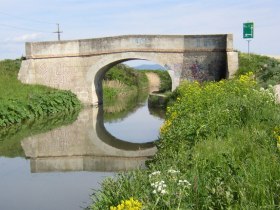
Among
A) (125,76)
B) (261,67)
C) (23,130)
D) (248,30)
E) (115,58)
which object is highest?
(248,30)

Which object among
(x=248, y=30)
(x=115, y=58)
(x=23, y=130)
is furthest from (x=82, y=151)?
(x=248, y=30)

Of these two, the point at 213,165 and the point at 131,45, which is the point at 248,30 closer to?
the point at 131,45

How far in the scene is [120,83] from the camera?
3700cm

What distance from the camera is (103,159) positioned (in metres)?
12.2

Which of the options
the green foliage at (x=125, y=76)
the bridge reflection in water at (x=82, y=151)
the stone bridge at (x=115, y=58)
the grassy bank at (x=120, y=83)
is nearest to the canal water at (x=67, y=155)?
the bridge reflection in water at (x=82, y=151)

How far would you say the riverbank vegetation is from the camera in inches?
157

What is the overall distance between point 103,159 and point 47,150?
250 cm

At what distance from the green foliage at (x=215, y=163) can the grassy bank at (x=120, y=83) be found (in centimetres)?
2253

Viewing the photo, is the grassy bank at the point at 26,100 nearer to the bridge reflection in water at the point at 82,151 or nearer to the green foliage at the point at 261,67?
the bridge reflection in water at the point at 82,151

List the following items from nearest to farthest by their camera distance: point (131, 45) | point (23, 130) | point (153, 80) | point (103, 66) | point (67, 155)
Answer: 1. point (67, 155)
2. point (23, 130)
3. point (131, 45)
4. point (103, 66)
5. point (153, 80)

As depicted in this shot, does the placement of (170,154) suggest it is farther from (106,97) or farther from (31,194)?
(106,97)

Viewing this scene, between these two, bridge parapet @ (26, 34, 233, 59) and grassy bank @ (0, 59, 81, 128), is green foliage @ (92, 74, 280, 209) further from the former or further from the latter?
bridge parapet @ (26, 34, 233, 59)

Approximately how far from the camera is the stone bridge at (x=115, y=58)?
880 inches

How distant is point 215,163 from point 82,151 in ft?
27.5
